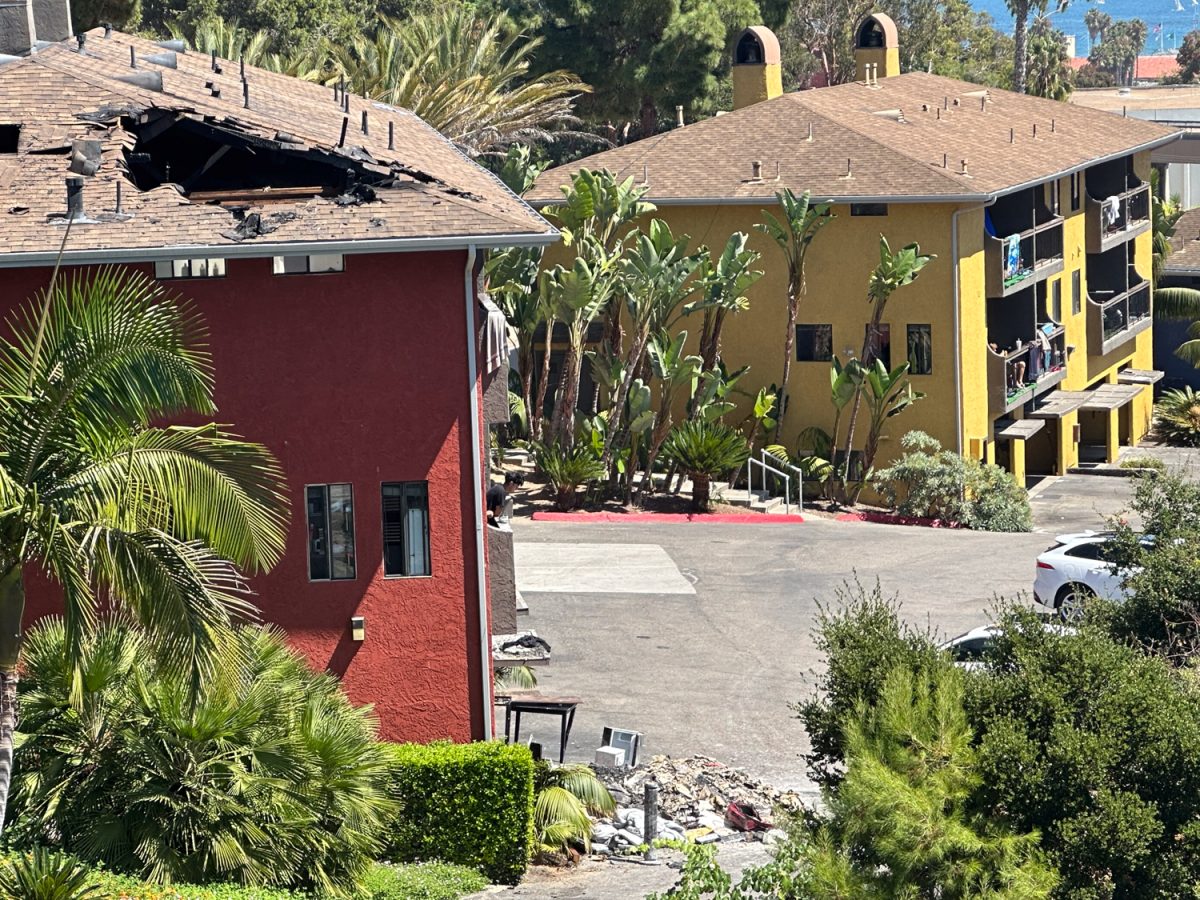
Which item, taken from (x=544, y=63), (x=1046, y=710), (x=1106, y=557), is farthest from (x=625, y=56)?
(x=1046, y=710)

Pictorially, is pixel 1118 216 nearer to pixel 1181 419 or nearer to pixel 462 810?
pixel 1181 419

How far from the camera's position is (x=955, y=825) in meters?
13.3

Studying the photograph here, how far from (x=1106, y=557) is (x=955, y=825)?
9.30m

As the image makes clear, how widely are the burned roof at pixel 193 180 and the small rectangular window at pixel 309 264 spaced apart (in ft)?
1.77

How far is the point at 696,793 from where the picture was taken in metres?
20.1

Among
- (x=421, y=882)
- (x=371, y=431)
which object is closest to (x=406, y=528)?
(x=371, y=431)

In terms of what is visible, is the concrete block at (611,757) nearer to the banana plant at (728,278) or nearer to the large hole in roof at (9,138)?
the large hole in roof at (9,138)

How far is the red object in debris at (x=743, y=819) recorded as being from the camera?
19172 mm

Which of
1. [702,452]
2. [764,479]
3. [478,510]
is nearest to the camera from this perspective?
[478,510]

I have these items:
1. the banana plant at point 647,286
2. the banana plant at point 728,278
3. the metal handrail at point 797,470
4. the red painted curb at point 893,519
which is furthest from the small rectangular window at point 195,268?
the red painted curb at point 893,519

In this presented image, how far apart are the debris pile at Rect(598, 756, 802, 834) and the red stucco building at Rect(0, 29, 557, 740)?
1.72m

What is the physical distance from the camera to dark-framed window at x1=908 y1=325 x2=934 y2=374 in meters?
41.5

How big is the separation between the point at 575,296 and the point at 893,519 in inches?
377

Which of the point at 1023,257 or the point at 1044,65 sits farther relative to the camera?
the point at 1044,65
